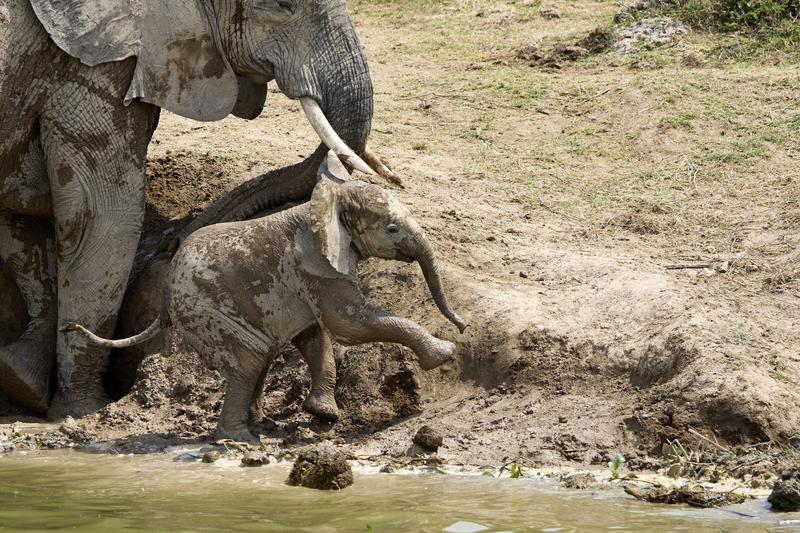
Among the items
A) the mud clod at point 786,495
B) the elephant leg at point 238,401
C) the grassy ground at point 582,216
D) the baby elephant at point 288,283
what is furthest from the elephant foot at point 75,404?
the mud clod at point 786,495

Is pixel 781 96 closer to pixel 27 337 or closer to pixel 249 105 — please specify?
pixel 249 105

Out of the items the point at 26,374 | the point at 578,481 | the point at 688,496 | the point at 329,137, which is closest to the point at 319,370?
the point at 329,137

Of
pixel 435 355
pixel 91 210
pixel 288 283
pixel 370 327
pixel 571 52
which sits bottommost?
pixel 435 355

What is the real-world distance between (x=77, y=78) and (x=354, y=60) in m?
1.57

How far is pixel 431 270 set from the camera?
7688 millimetres

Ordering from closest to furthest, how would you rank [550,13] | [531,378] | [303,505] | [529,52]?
[303,505] → [531,378] → [529,52] → [550,13]

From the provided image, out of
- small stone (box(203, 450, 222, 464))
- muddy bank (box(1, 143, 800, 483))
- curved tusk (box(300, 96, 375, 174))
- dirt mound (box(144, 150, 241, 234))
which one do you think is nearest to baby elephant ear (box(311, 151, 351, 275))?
curved tusk (box(300, 96, 375, 174))

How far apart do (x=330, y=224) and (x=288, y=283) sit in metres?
0.39

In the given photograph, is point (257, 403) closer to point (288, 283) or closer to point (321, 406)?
point (321, 406)

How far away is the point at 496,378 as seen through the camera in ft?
26.1

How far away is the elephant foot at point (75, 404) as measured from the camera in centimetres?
873

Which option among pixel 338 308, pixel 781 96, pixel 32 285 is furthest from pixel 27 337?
pixel 781 96

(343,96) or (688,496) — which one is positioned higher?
(343,96)

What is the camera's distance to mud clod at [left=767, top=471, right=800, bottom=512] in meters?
5.95
